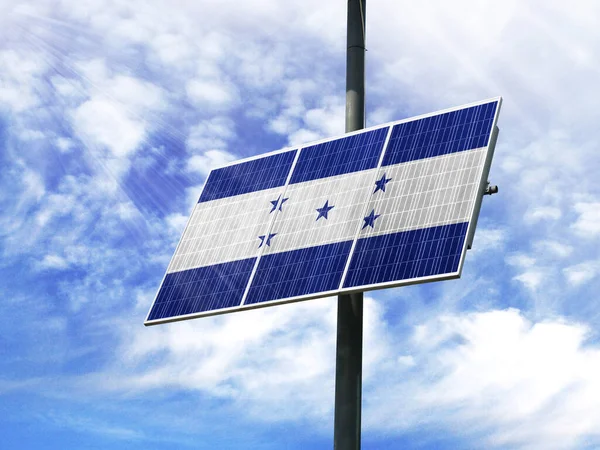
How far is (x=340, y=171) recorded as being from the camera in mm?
18109

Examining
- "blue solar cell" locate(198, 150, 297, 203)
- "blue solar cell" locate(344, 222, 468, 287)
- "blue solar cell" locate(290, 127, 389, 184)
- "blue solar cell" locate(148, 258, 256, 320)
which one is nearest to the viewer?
"blue solar cell" locate(344, 222, 468, 287)

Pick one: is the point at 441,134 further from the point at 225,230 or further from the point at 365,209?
the point at 225,230

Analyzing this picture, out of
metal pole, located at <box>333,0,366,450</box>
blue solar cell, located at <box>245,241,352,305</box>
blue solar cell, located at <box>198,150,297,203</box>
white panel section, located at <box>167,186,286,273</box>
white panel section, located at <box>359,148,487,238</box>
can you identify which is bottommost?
metal pole, located at <box>333,0,366,450</box>

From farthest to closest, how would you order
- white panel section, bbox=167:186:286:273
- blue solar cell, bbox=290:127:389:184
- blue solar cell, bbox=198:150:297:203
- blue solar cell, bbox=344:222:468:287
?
blue solar cell, bbox=198:150:297:203
white panel section, bbox=167:186:286:273
blue solar cell, bbox=290:127:389:184
blue solar cell, bbox=344:222:468:287

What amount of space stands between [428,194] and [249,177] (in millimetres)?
4553

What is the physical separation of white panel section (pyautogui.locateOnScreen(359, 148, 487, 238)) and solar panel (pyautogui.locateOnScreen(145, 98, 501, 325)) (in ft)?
0.07

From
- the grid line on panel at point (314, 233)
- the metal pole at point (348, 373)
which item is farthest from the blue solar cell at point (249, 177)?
the metal pole at point (348, 373)

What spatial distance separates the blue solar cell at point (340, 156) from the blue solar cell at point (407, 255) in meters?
1.97

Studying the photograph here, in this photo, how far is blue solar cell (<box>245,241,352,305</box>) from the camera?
1644cm

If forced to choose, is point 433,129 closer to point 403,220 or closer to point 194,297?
point 403,220

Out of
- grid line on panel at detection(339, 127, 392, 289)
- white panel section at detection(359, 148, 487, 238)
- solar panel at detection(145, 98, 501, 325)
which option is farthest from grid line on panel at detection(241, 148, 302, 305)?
white panel section at detection(359, 148, 487, 238)

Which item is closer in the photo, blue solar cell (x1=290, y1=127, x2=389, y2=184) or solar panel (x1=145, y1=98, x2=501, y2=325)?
solar panel (x1=145, y1=98, x2=501, y2=325)

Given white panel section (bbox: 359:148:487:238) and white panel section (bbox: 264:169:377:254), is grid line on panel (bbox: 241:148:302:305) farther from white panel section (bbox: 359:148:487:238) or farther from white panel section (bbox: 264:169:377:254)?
white panel section (bbox: 359:148:487:238)

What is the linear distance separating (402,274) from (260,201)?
437 cm
